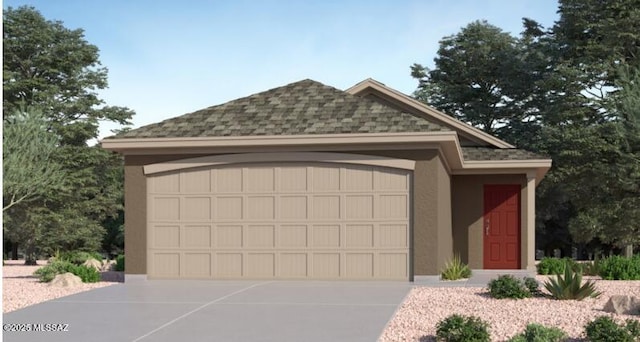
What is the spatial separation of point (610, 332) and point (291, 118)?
10.4m

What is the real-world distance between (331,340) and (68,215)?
85.1ft

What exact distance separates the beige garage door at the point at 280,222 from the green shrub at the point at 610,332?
25.6ft

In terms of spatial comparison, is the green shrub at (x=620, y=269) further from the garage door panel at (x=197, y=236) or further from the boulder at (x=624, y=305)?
the garage door panel at (x=197, y=236)

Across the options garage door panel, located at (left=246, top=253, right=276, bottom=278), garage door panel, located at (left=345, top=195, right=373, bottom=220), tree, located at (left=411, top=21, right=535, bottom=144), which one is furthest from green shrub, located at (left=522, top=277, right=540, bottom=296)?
tree, located at (left=411, top=21, right=535, bottom=144)

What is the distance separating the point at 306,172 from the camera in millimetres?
17328

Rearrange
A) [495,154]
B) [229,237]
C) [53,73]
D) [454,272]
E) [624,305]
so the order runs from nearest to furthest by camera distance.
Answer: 1. [624,305]
2. [454,272]
3. [229,237]
4. [495,154]
5. [53,73]

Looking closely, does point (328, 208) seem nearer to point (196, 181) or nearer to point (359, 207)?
point (359, 207)

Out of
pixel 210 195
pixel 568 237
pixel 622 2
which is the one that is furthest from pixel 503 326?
pixel 568 237

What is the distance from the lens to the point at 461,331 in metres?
9.13

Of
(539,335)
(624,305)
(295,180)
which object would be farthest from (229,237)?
(539,335)

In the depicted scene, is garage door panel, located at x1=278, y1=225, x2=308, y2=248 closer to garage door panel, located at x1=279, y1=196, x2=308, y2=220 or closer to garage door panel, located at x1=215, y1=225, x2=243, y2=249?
garage door panel, located at x1=279, y1=196, x2=308, y2=220

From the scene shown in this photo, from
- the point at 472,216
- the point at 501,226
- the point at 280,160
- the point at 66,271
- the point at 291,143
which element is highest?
the point at 291,143

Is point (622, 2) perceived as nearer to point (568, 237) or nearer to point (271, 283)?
point (568, 237)

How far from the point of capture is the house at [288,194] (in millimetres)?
16844
